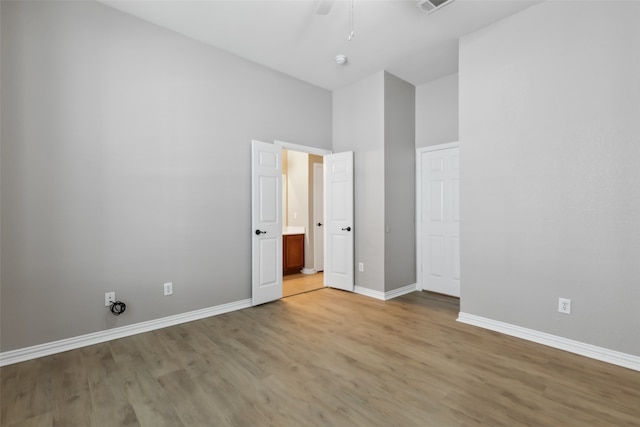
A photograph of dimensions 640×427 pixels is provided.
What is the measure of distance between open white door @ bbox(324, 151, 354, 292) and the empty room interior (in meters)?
0.54

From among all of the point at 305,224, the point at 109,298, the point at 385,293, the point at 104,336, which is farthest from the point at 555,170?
the point at 104,336

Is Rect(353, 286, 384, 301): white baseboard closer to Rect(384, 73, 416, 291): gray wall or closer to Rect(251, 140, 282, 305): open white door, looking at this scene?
Rect(384, 73, 416, 291): gray wall

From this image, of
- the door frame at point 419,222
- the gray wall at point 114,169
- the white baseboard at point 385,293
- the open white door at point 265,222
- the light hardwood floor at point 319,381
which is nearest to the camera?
the light hardwood floor at point 319,381

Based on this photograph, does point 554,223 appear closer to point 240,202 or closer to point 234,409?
point 234,409

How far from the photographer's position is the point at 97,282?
109 inches

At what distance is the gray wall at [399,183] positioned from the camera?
13.8 ft

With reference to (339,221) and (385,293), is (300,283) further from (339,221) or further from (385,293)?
(385,293)

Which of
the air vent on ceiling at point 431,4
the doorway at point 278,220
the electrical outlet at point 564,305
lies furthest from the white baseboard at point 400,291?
the air vent on ceiling at point 431,4

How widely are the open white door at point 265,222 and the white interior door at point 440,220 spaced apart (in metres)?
2.22

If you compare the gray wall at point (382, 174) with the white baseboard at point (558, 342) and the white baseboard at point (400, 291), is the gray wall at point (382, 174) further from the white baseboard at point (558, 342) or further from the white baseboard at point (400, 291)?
the white baseboard at point (558, 342)

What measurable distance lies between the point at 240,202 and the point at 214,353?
1807 millimetres

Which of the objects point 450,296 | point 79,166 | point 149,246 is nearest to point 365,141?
point 450,296

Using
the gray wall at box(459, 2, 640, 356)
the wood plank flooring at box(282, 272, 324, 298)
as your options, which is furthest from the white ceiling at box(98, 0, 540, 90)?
the wood plank flooring at box(282, 272, 324, 298)

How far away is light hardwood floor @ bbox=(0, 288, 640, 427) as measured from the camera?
176 centimetres
